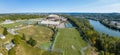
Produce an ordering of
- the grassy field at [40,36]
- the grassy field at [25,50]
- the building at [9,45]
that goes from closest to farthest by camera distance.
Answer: the building at [9,45], the grassy field at [25,50], the grassy field at [40,36]

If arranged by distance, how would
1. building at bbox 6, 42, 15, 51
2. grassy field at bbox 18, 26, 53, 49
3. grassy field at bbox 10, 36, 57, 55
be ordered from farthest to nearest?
1. grassy field at bbox 18, 26, 53, 49
2. grassy field at bbox 10, 36, 57, 55
3. building at bbox 6, 42, 15, 51

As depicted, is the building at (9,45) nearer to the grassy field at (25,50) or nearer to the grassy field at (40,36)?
the grassy field at (25,50)

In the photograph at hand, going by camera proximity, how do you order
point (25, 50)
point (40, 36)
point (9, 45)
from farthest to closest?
point (40, 36), point (25, 50), point (9, 45)

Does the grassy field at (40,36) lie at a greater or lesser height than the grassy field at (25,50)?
lesser

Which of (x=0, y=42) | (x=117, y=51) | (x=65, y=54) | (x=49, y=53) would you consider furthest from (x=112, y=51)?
(x=0, y=42)

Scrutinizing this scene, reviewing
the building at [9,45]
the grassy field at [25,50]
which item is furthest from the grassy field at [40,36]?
the building at [9,45]

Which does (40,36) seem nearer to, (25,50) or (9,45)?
(25,50)

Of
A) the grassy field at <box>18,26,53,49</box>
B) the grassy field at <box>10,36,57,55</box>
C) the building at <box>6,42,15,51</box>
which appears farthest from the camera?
the grassy field at <box>18,26,53,49</box>

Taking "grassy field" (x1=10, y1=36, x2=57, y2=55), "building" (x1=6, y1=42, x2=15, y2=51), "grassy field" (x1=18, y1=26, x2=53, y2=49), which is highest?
"building" (x1=6, y1=42, x2=15, y2=51)

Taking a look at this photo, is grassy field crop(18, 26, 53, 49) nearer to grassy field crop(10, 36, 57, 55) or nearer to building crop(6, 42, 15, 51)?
grassy field crop(10, 36, 57, 55)

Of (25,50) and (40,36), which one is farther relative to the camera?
(40,36)

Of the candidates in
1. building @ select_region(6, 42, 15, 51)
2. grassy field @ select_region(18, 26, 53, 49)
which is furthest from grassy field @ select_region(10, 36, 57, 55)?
grassy field @ select_region(18, 26, 53, 49)

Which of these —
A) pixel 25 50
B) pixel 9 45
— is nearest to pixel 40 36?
pixel 25 50
